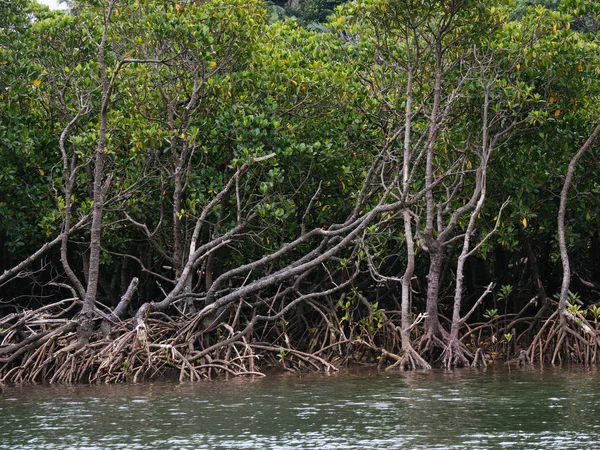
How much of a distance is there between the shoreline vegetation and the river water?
4.72 feet

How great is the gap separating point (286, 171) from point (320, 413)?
263 inches

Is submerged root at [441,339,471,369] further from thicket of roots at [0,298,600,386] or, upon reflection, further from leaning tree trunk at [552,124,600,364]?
leaning tree trunk at [552,124,600,364]

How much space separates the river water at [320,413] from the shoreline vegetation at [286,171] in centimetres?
144

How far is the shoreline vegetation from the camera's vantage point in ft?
49.4

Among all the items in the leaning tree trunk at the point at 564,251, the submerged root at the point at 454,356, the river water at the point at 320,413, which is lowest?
the river water at the point at 320,413

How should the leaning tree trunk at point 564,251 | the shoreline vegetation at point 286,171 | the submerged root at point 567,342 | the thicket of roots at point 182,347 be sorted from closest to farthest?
the thicket of roots at point 182,347, the shoreline vegetation at point 286,171, the submerged root at point 567,342, the leaning tree trunk at point 564,251

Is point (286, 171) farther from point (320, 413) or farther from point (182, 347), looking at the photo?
point (320, 413)

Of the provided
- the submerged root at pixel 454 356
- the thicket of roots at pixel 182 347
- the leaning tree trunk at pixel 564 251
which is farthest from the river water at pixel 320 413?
the leaning tree trunk at pixel 564 251

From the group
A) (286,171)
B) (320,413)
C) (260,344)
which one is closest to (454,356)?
(260,344)

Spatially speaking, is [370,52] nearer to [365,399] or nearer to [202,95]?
[202,95]

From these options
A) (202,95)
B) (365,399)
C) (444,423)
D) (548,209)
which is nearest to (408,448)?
(444,423)

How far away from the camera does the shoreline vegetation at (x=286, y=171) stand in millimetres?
15062

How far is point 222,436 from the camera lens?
9.39 metres

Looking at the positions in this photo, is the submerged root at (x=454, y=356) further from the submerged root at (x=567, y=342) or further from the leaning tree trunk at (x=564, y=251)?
the leaning tree trunk at (x=564, y=251)
